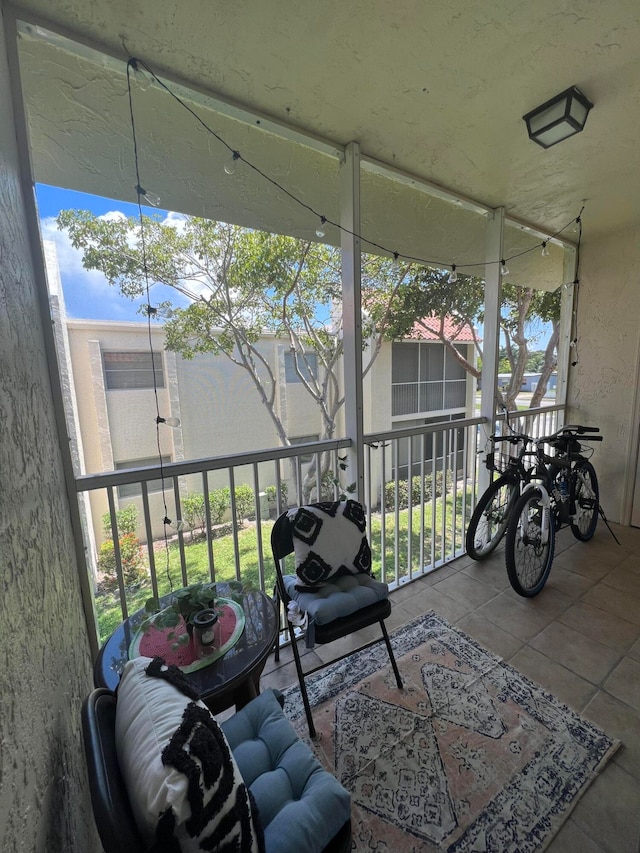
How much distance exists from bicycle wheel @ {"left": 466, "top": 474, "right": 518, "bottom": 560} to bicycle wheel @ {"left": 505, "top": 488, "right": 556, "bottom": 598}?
0.86 feet

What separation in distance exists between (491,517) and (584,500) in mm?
932

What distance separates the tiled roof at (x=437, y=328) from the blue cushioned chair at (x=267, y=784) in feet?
17.1

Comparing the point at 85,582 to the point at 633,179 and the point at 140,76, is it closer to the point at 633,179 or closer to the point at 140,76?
the point at 140,76

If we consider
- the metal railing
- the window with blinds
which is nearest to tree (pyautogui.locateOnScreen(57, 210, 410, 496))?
the window with blinds

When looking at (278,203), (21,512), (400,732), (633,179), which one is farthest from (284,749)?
(633,179)

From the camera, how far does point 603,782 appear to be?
4.19ft

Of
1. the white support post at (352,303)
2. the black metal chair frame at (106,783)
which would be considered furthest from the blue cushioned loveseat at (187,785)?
the white support post at (352,303)

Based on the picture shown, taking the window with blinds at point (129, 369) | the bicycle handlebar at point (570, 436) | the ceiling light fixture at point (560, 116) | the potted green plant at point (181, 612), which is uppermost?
the ceiling light fixture at point (560, 116)

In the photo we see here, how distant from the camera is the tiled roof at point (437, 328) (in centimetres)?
566

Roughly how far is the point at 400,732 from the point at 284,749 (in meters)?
0.75

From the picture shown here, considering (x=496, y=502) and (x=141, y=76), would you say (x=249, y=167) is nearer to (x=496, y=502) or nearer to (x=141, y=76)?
(x=141, y=76)

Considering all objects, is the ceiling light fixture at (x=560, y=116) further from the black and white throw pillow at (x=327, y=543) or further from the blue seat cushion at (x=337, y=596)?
the blue seat cushion at (x=337, y=596)

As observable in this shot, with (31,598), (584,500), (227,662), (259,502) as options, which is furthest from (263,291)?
(31,598)

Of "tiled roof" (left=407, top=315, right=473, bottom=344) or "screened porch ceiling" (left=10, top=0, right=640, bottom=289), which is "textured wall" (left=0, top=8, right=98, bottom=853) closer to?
"screened porch ceiling" (left=10, top=0, right=640, bottom=289)
